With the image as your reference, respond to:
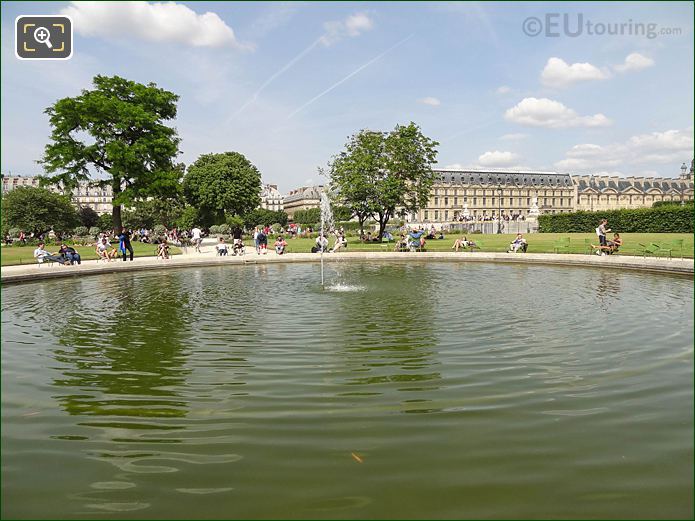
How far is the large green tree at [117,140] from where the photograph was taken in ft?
128

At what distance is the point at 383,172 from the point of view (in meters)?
46.1

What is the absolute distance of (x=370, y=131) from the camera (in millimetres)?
46406

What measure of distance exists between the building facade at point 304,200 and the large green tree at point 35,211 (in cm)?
9785

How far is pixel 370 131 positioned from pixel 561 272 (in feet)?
99.5

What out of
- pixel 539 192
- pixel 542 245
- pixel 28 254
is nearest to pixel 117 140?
pixel 28 254

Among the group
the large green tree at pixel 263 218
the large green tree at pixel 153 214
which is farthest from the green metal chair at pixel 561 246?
the large green tree at pixel 263 218

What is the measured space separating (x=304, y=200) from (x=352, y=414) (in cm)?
16662

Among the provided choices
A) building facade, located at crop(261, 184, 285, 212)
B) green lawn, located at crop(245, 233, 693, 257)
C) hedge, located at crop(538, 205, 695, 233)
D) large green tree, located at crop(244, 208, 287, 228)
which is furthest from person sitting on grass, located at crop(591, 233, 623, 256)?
building facade, located at crop(261, 184, 285, 212)

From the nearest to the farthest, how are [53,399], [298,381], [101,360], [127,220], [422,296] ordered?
1. [53,399]
2. [298,381]
3. [101,360]
4. [422,296]
5. [127,220]

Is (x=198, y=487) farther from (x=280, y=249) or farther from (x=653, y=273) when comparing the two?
(x=280, y=249)

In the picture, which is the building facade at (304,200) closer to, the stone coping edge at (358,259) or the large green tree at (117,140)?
the large green tree at (117,140)

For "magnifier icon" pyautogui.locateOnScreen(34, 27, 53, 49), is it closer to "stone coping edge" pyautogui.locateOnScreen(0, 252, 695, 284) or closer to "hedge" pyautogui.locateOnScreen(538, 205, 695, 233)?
"stone coping edge" pyautogui.locateOnScreen(0, 252, 695, 284)

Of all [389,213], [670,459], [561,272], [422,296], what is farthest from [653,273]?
[389,213]

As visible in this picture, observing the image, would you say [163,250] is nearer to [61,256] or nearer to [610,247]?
[61,256]
